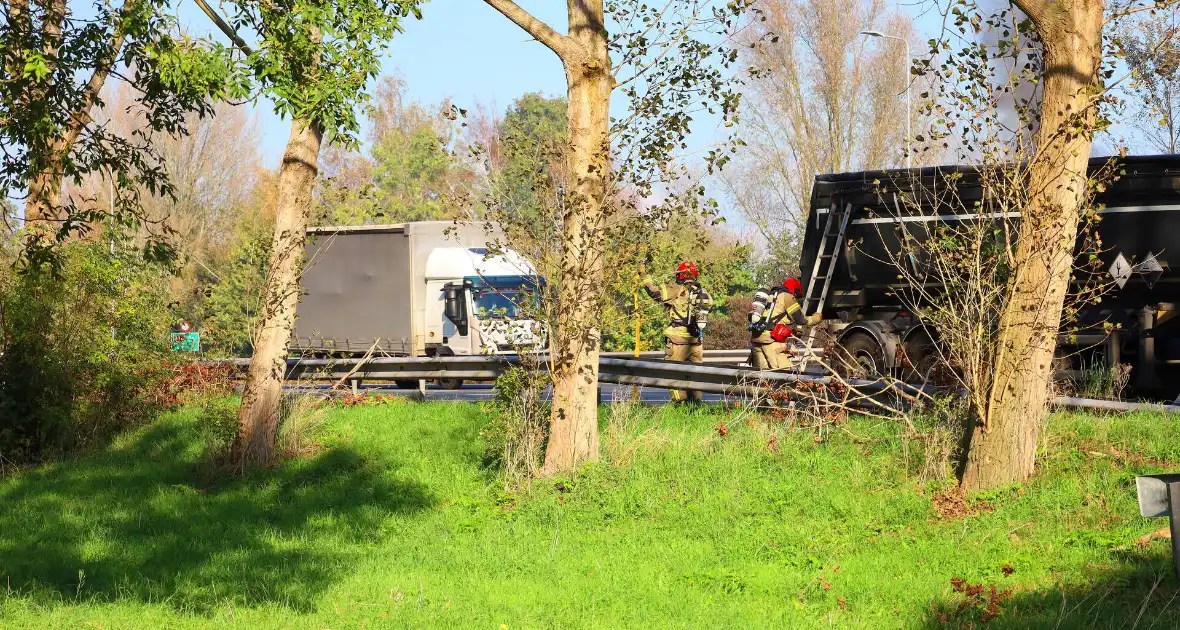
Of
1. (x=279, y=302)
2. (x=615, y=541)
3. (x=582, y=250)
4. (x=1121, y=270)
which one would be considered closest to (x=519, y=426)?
(x=582, y=250)

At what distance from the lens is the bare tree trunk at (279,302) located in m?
11.6

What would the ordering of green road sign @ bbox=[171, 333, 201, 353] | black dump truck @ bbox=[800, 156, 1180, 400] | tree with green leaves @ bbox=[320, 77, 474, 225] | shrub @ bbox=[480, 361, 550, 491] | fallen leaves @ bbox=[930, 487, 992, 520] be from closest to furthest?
1. fallen leaves @ bbox=[930, 487, 992, 520]
2. shrub @ bbox=[480, 361, 550, 491]
3. black dump truck @ bbox=[800, 156, 1180, 400]
4. green road sign @ bbox=[171, 333, 201, 353]
5. tree with green leaves @ bbox=[320, 77, 474, 225]

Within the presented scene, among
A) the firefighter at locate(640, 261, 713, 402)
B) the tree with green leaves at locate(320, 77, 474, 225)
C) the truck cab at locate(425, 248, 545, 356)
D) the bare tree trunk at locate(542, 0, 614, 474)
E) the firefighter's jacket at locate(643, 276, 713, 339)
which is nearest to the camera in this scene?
the bare tree trunk at locate(542, 0, 614, 474)

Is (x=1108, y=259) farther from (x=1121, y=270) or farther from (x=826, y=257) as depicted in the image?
(x=826, y=257)

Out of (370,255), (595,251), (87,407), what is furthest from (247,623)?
(370,255)

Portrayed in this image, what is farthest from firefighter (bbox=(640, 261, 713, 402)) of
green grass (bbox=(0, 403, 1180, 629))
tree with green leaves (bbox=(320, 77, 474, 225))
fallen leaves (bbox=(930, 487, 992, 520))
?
tree with green leaves (bbox=(320, 77, 474, 225))

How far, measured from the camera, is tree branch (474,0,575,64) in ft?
32.6

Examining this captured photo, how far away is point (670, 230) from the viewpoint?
10.2 meters

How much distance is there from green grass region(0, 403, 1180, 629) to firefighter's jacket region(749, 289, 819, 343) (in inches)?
100

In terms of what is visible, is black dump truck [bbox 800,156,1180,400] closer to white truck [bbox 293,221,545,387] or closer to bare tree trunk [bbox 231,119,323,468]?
bare tree trunk [bbox 231,119,323,468]

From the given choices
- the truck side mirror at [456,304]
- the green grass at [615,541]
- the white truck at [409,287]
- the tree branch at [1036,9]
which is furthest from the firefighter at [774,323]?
the truck side mirror at [456,304]

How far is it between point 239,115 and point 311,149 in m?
43.0

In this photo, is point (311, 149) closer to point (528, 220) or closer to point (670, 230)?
point (528, 220)

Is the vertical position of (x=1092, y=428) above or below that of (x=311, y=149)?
below
